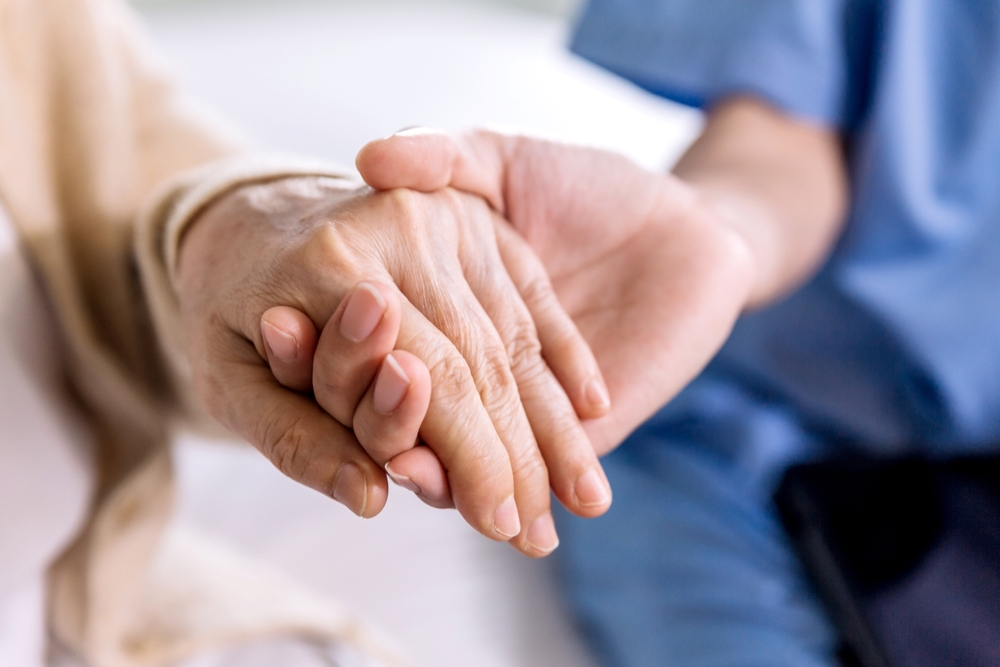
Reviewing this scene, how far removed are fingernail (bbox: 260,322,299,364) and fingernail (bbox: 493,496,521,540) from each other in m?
0.08

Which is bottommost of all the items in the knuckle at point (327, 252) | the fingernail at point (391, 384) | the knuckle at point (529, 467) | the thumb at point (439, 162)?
the knuckle at point (529, 467)

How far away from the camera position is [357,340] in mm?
230

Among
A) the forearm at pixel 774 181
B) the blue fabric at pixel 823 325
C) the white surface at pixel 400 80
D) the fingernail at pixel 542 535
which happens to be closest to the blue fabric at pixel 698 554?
the blue fabric at pixel 823 325

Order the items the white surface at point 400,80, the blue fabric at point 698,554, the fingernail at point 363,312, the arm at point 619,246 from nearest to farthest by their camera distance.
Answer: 1. the fingernail at point 363,312
2. the arm at point 619,246
3. the blue fabric at point 698,554
4. the white surface at point 400,80

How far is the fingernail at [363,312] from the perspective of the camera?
0.23m

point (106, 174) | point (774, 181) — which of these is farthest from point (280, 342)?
point (774, 181)

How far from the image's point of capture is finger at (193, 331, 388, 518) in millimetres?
239

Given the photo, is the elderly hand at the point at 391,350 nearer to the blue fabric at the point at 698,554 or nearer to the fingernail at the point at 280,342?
the fingernail at the point at 280,342

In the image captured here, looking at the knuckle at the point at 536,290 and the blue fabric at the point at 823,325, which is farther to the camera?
the blue fabric at the point at 823,325

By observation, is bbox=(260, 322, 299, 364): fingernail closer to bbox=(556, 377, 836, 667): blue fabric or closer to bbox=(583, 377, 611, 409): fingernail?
bbox=(583, 377, 611, 409): fingernail

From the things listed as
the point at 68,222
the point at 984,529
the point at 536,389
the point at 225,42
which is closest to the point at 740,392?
the point at 984,529

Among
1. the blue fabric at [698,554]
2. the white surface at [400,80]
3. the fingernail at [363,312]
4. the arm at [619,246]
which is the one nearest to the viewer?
the fingernail at [363,312]

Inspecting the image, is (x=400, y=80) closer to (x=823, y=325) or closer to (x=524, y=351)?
(x=823, y=325)

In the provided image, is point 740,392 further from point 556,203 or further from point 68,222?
point 68,222
